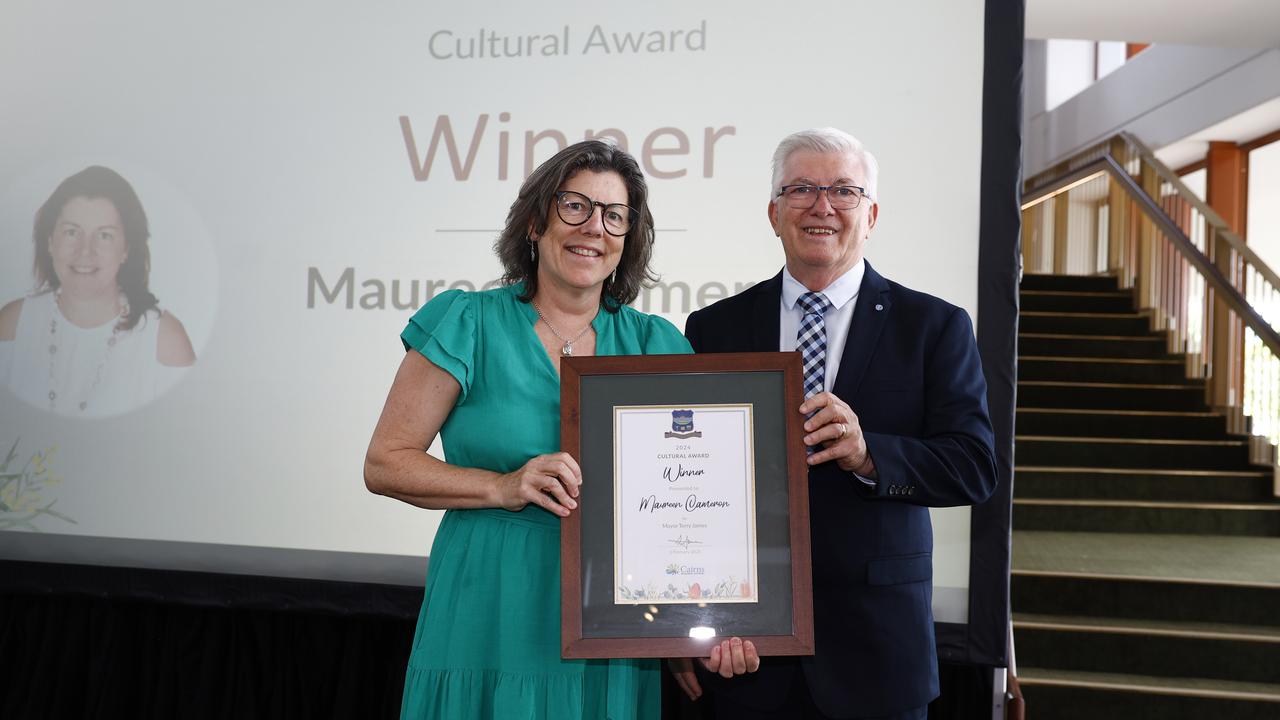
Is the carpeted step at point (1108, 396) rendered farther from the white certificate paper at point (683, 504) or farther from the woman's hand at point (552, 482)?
the woman's hand at point (552, 482)

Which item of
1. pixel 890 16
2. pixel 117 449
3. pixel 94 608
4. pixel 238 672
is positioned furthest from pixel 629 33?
pixel 94 608

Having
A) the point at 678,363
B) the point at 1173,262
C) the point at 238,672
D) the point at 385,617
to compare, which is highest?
the point at 1173,262

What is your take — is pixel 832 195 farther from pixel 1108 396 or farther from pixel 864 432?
pixel 1108 396

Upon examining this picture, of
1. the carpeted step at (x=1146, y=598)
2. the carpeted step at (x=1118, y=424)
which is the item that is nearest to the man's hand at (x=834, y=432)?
the carpeted step at (x=1146, y=598)

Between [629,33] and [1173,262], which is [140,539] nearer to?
[629,33]

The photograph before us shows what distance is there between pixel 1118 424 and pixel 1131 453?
0.34 m

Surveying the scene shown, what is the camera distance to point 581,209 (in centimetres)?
155

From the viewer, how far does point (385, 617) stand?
2865 mm

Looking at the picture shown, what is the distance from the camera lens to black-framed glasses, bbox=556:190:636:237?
155 centimetres

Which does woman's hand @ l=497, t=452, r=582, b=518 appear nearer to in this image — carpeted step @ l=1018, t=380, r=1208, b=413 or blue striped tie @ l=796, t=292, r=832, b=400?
blue striped tie @ l=796, t=292, r=832, b=400

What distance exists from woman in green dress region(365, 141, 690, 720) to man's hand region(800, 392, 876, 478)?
40cm

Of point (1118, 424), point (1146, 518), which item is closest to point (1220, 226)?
point (1118, 424)

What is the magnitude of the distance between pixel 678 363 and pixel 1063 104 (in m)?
10.2

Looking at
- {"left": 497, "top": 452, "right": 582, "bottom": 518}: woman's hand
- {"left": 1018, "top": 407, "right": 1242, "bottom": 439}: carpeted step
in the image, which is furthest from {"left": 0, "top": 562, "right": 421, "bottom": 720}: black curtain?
{"left": 1018, "top": 407, "right": 1242, "bottom": 439}: carpeted step
